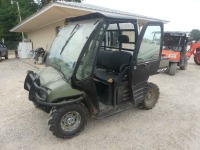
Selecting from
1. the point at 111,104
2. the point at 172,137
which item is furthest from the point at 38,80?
the point at 172,137

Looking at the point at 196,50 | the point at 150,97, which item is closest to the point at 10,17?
the point at 196,50

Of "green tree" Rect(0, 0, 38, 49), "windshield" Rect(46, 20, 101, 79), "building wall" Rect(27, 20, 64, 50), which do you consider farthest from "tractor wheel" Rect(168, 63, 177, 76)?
"green tree" Rect(0, 0, 38, 49)

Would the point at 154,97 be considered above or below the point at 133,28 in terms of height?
below

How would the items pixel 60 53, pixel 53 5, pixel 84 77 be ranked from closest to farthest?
pixel 84 77, pixel 60 53, pixel 53 5

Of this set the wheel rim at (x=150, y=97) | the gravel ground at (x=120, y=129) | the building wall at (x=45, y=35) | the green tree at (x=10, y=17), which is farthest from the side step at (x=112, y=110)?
the green tree at (x=10, y=17)

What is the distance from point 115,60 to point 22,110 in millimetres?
Result: 2687

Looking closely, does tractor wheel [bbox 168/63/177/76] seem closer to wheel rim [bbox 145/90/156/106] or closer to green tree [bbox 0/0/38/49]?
wheel rim [bbox 145/90/156/106]

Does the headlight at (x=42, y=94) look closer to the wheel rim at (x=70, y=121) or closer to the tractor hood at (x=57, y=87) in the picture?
the tractor hood at (x=57, y=87)

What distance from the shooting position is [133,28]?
429 cm

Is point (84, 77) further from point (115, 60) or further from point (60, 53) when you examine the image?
point (115, 60)

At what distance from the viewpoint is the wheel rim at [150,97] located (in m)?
4.94

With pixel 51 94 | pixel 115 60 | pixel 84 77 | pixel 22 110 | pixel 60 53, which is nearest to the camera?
pixel 51 94

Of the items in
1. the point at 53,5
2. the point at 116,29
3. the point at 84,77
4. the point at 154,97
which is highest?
the point at 53,5

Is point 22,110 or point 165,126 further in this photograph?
point 22,110
